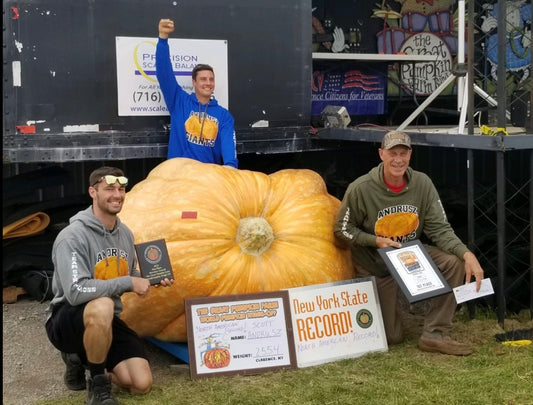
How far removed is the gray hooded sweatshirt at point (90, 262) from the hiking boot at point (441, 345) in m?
1.99

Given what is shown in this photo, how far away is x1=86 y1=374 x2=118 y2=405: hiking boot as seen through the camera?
4.23 m

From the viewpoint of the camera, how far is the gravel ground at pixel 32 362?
4707 mm

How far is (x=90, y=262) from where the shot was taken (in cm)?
438

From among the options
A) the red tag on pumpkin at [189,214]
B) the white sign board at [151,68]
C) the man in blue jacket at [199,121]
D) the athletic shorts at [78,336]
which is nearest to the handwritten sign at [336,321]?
the red tag on pumpkin at [189,214]

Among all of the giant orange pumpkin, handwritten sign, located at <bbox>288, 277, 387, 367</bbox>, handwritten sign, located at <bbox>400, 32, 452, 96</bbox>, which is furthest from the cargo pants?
handwritten sign, located at <bbox>400, 32, 452, 96</bbox>

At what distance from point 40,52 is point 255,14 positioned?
1.82 m

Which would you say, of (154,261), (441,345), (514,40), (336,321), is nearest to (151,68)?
(154,261)

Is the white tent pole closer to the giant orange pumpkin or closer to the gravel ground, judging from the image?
the giant orange pumpkin

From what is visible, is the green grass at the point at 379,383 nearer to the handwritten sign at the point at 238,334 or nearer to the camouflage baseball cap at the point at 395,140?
the handwritten sign at the point at 238,334

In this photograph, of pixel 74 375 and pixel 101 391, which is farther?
pixel 74 375

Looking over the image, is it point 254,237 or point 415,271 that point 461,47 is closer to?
point 415,271

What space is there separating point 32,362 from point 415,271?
8.70ft

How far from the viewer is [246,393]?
14.6 feet

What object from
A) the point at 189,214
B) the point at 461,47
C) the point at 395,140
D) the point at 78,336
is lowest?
the point at 78,336
